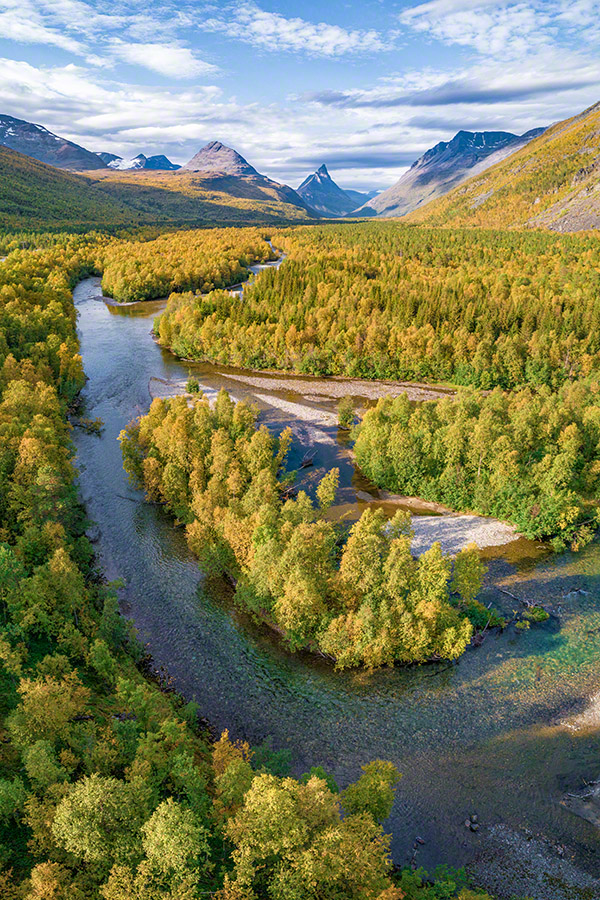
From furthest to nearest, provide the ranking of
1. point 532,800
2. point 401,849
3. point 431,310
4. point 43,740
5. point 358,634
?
point 431,310
point 358,634
point 532,800
point 401,849
point 43,740

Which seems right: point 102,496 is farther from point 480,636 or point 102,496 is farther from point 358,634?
point 480,636

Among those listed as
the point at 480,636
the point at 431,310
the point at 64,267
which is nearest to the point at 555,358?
the point at 431,310

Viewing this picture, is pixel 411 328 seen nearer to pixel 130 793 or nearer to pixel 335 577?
pixel 335 577

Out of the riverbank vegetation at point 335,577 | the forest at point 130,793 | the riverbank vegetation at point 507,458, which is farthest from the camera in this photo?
the riverbank vegetation at point 507,458

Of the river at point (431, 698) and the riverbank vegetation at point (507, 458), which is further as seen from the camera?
the riverbank vegetation at point (507, 458)

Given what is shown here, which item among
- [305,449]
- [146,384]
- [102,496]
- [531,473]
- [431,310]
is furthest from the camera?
[431,310]

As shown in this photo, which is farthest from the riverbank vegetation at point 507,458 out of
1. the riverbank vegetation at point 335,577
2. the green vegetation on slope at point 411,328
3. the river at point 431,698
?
the green vegetation on slope at point 411,328

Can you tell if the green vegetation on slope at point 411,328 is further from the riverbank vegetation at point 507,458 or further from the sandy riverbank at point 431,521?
the riverbank vegetation at point 507,458
